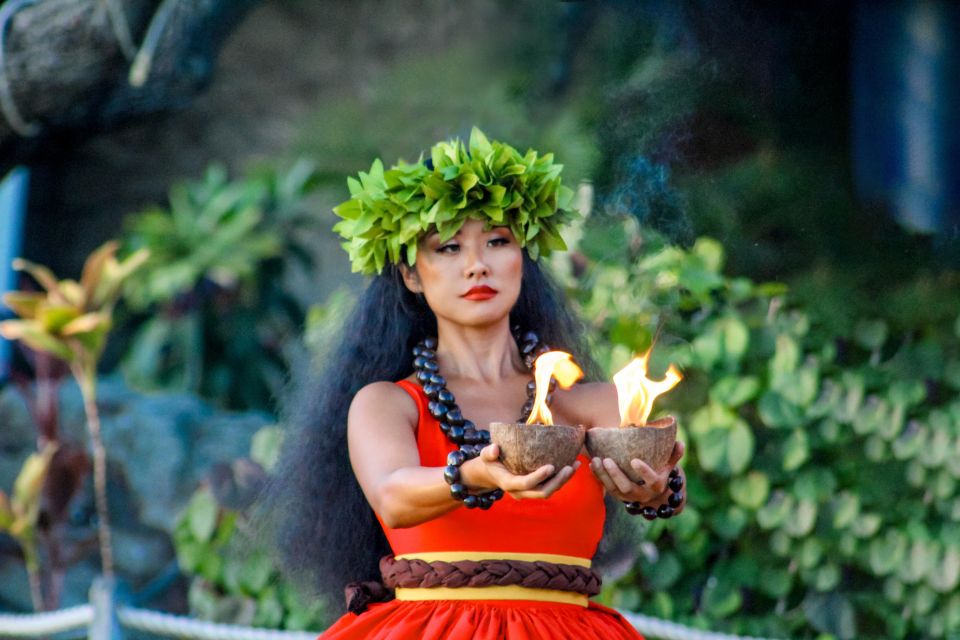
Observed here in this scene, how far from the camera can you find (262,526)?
253 centimetres

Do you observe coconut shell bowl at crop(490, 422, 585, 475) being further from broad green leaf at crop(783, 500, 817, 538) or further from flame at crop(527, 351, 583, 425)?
broad green leaf at crop(783, 500, 817, 538)

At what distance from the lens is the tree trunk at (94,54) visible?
163 inches

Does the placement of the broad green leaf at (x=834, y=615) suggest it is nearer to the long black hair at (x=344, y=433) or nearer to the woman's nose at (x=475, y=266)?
the long black hair at (x=344, y=433)

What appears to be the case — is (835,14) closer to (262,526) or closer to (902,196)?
(902,196)

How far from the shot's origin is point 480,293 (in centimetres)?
218

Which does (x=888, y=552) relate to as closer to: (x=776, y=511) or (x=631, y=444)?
(x=776, y=511)

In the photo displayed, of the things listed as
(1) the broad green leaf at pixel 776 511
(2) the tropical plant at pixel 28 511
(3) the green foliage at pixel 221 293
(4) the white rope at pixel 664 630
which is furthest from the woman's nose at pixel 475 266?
(3) the green foliage at pixel 221 293

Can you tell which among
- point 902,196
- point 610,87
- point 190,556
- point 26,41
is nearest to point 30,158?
point 26,41

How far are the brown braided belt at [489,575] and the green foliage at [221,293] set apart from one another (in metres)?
3.48

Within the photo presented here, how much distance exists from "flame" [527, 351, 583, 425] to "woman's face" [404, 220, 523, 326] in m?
0.21

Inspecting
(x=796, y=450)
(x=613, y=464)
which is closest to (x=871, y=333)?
(x=796, y=450)

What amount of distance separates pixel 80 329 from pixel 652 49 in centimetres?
193

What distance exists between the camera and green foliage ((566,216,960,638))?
3.31 m

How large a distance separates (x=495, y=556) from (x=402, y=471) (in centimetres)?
23
